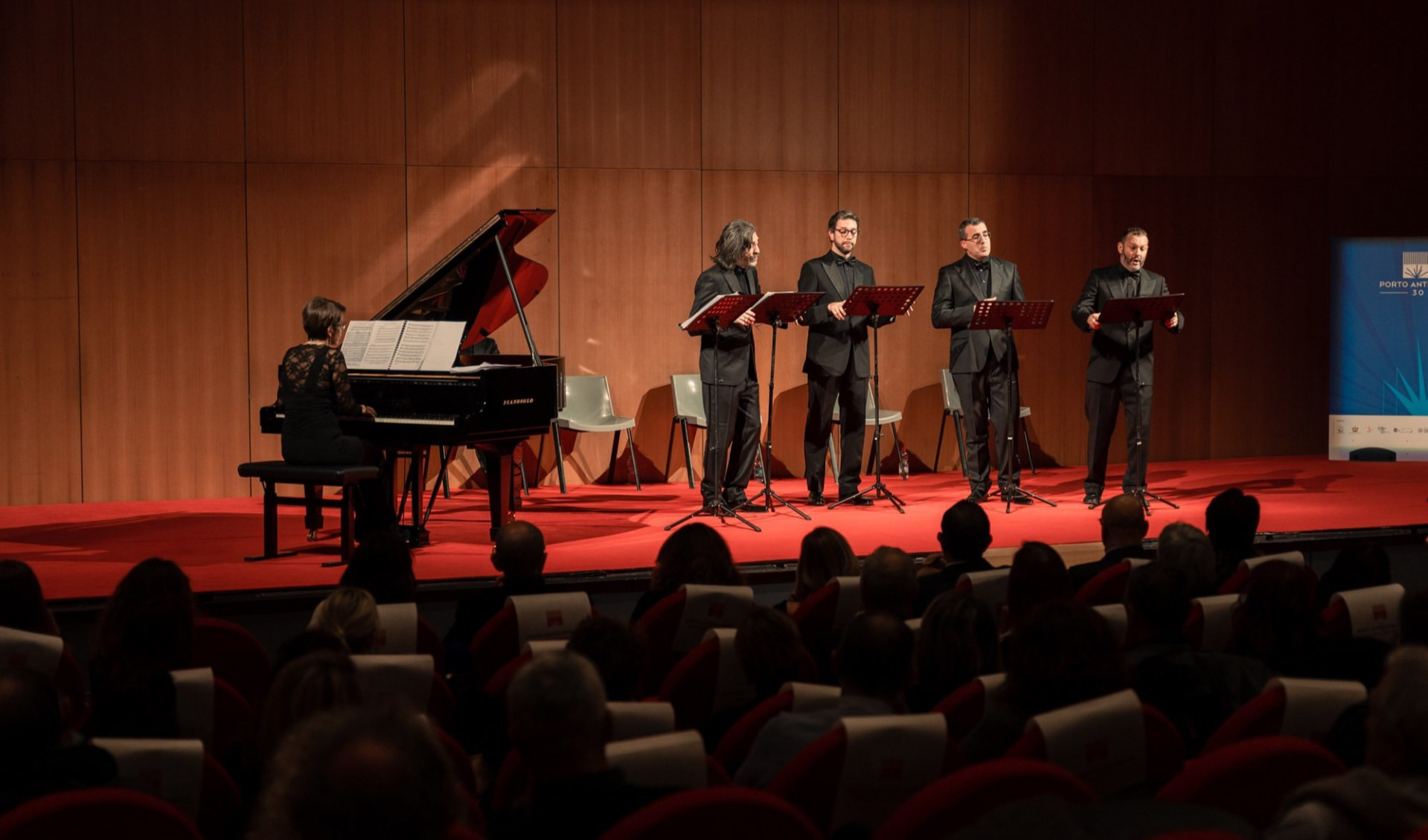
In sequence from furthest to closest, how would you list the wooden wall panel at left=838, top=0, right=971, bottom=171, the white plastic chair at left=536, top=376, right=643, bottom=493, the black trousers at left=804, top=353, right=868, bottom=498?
the wooden wall panel at left=838, top=0, right=971, bottom=171, the white plastic chair at left=536, top=376, right=643, bottom=493, the black trousers at left=804, top=353, right=868, bottom=498

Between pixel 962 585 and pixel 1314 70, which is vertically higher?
pixel 1314 70

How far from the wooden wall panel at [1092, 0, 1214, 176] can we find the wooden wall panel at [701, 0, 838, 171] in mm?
2100

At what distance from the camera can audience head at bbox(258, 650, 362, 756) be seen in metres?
2.17

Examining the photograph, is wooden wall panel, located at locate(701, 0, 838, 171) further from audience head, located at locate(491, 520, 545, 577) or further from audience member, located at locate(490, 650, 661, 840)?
audience member, located at locate(490, 650, 661, 840)

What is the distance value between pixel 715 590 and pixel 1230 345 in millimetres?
8047

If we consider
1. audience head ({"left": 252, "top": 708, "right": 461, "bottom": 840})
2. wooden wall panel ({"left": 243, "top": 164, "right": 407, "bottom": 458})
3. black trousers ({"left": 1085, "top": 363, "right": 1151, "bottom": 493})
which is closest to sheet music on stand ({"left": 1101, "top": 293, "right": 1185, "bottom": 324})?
black trousers ({"left": 1085, "top": 363, "right": 1151, "bottom": 493})

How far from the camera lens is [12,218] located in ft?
27.2

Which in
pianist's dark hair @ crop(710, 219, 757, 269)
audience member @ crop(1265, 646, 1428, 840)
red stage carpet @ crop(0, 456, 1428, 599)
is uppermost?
pianist's dark hair @ crop(710, 219, 757, 269)

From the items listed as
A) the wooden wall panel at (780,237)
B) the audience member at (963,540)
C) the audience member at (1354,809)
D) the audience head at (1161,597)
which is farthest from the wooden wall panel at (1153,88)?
the audience member at (1354,809)

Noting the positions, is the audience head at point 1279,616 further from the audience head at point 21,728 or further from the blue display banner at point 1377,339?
the blue display banner at point 1377,339

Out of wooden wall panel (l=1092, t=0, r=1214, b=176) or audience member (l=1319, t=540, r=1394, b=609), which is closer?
audience member (l=1319, t=540, r=1394, b=609)

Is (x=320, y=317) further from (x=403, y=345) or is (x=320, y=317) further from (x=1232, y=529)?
(x=1232, y=529)

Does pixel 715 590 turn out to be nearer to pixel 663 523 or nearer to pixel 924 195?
pixel 663 523

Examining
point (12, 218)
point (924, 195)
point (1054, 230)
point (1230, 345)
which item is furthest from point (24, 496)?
point (1230, 345)
